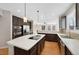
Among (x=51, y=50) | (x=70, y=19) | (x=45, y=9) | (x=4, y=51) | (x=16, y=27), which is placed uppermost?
(x=45, y=9)

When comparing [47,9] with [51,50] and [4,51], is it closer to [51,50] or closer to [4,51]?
[51,50]

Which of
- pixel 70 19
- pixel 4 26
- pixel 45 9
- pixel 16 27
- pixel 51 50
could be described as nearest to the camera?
pixel 4 26

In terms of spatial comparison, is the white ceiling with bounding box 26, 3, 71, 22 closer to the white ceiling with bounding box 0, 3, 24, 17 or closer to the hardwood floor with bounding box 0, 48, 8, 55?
the white ceiling with bounding box 0, 3, 24, 17

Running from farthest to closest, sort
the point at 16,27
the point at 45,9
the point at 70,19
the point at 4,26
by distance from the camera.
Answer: the point at 70,19, the point at 45,9, the point at 16,27, the point at 4,26

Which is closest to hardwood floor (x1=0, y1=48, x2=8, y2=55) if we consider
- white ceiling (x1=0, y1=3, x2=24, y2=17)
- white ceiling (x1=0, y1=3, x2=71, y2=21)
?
white ceiling (x1=0, y1=3, x2=24, y2=17)

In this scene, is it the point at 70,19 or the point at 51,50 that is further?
the point at 51,50

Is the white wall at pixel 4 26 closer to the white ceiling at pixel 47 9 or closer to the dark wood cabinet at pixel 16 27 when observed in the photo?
the dark wood cabinet at pixel 16 27

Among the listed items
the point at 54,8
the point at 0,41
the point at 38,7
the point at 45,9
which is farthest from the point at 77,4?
the point at 0,41

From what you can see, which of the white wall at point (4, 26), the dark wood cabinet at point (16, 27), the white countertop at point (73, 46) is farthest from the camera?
the dark wood cabinet at point (16, 27)

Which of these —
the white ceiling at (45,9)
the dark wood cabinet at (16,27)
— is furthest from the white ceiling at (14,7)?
the dark wood cabinet at (16,27)

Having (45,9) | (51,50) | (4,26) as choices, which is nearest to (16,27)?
(4,26)

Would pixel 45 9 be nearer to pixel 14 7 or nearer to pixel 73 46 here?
pixel 14 7

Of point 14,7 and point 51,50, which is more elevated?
point 14,7

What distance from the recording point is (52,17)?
2.31 metres
